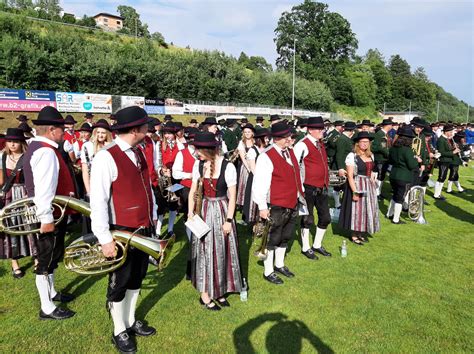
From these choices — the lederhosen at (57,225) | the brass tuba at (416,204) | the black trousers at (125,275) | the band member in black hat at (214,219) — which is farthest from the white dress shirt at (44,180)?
the brass tuba at (416,204)

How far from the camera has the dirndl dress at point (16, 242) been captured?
192 inches

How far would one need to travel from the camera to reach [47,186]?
142 inches

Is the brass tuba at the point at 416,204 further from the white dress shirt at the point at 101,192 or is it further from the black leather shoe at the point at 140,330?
the white dress shirt at the point at 101,192

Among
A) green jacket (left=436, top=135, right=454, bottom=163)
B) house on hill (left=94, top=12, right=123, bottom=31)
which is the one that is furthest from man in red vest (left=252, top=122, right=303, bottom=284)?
house on hill (left=94, top=12, right=123, bottom=31)

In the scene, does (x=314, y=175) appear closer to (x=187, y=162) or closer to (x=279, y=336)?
(x=187, y=162)

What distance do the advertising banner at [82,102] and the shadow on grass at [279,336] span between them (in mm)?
30927

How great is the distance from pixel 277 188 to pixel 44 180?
3023mm

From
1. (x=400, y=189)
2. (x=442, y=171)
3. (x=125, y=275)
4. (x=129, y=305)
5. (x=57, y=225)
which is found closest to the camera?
(x=125, y=275)

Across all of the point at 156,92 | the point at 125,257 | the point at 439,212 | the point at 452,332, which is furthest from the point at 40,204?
the point at 156,92

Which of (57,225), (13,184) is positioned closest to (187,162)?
(57,225)

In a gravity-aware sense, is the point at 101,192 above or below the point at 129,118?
below

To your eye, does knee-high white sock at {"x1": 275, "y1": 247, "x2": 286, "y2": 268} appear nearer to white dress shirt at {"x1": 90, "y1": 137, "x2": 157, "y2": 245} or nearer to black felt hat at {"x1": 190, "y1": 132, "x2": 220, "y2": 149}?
black felt hat at {"x1": 190, "y1": 132, "x2": 220, "y2": 149}

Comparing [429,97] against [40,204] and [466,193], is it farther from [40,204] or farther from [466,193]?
[40,204]

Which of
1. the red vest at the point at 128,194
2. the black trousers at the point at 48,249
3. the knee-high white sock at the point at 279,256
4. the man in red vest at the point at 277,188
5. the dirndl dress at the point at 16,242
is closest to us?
the red vest at the point at 128,194
